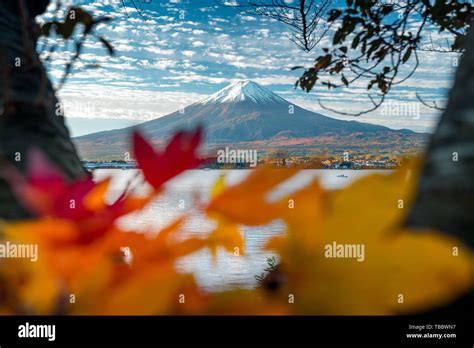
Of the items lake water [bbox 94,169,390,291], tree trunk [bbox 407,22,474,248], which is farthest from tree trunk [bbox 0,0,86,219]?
tree trunk [bbox 407,22,474,248]

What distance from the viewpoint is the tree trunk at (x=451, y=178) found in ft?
0.41

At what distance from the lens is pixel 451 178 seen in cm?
13

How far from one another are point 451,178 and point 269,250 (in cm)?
6

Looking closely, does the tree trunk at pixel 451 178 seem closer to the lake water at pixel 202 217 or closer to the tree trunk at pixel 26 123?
the lake water at pixel 202 217

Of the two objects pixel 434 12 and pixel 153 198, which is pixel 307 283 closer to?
pixel 153 198

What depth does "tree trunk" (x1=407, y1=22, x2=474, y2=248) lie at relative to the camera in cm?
12

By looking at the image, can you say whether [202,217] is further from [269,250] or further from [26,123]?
[26,123]

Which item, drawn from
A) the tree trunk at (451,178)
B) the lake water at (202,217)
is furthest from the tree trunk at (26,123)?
the tree trunk at (451,178)

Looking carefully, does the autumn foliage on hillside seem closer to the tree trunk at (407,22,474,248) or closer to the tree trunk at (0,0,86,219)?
the tree trunk at (407,22,474,248)

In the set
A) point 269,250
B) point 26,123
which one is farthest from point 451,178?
point 26,123

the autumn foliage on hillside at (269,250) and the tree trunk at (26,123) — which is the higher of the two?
the tree trunk at (26,123)

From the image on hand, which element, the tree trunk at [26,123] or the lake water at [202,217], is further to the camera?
the tree trunk at [26,123]

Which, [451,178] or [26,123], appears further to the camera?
[26,123]

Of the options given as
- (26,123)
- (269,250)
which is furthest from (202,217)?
(26,123)
